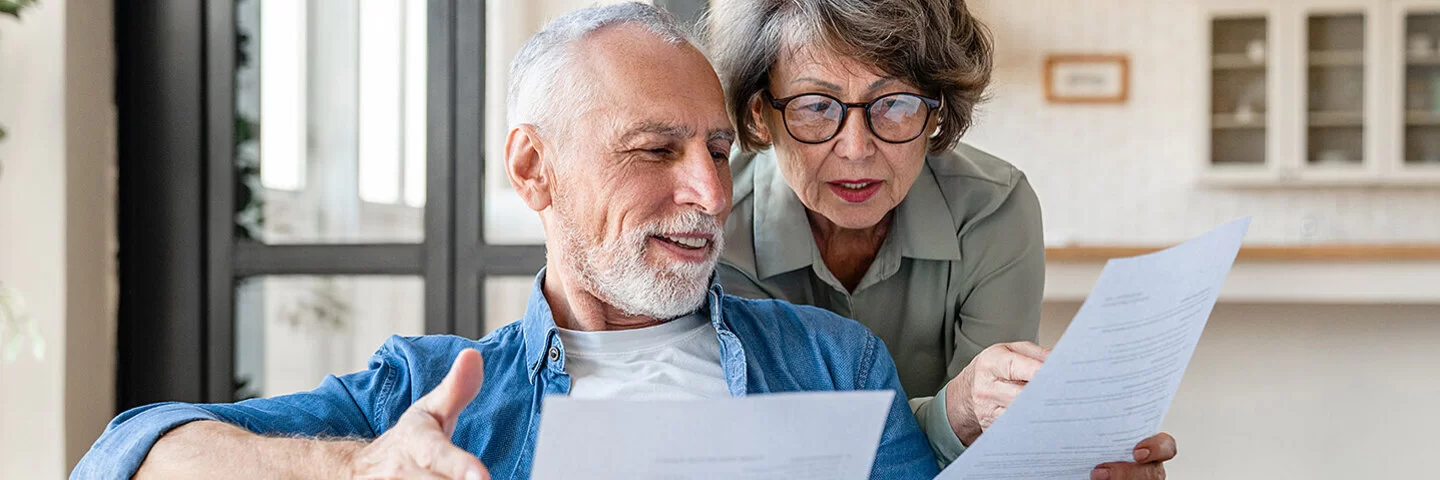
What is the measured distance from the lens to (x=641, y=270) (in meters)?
1.26

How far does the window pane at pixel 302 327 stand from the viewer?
240 centimetres

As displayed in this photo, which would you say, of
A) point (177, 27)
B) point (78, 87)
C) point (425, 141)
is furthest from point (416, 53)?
point (78, 87)

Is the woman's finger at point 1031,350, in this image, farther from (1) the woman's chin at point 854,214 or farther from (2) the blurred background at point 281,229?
(2) the blurred background at point 281,229

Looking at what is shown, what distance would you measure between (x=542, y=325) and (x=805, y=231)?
0.40 m

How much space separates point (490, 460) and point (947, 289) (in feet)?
2.22

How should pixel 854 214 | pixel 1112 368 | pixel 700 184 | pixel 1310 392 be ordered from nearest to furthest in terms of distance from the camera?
pixel 1112 368, pixel 700 184, pixel 854 214, pixel 1310 392

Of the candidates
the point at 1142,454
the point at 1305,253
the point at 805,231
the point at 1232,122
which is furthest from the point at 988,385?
the point at 1232,122

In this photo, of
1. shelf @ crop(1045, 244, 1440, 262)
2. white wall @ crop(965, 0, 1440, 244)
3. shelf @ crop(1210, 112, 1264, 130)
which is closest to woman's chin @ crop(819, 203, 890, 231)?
shelf @ crop(1045, 244, 1440, 262)

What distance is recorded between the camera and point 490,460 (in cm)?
124

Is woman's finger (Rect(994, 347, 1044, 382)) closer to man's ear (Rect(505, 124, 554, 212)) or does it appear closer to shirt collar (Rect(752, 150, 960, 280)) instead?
shirt collar (Rect(752, 150, 960, 280))

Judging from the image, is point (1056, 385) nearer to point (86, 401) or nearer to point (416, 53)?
point (416, 53)

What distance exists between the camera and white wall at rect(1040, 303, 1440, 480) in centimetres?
312

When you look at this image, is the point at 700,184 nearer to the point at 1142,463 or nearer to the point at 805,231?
the point at 805,231

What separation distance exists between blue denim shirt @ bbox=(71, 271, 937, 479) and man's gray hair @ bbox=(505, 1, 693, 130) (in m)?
0.22
